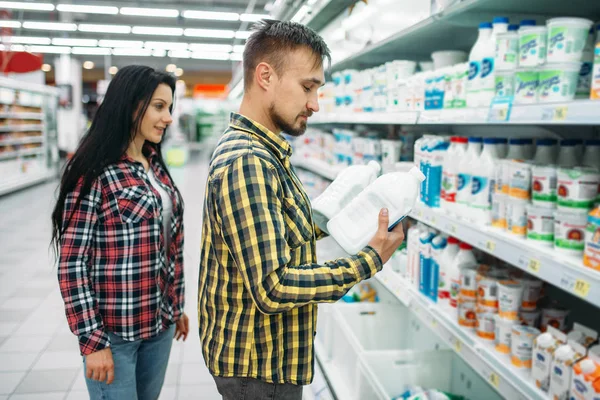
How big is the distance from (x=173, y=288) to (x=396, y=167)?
1296 millimetres

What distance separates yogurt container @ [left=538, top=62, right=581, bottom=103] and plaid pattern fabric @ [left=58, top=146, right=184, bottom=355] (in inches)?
51.8

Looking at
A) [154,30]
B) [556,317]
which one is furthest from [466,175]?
[154,30]

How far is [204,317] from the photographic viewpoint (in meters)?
1.40

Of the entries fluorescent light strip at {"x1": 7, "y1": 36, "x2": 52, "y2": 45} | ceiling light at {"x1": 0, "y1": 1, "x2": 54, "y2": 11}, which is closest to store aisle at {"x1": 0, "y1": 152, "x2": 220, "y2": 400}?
ceiling light at {"x1": 0, "y1": 1, "x2": 54, "y2": 11}

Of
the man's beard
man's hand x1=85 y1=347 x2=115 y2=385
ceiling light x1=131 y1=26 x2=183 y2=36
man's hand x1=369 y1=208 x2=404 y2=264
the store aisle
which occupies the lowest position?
the store aisle

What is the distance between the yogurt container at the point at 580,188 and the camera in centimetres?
137

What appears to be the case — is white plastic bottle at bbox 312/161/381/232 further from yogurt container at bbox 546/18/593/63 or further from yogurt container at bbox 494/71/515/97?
yogurt container at bbox 546/18/593/63

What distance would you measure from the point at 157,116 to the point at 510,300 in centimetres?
142

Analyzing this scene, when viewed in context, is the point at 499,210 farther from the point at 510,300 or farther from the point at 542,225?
the point at 510,300

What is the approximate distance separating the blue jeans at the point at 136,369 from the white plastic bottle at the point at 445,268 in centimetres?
110

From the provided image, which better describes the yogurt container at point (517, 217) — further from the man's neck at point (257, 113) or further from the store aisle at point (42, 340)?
the store aisle at point (42, 340)

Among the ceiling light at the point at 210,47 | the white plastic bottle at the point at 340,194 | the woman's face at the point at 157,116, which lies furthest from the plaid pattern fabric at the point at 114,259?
the ceiling light at the point at 210,47

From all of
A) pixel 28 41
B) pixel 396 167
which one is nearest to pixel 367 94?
pixel 396 167

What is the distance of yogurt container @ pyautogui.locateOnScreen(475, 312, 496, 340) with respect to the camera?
1.78 metres
